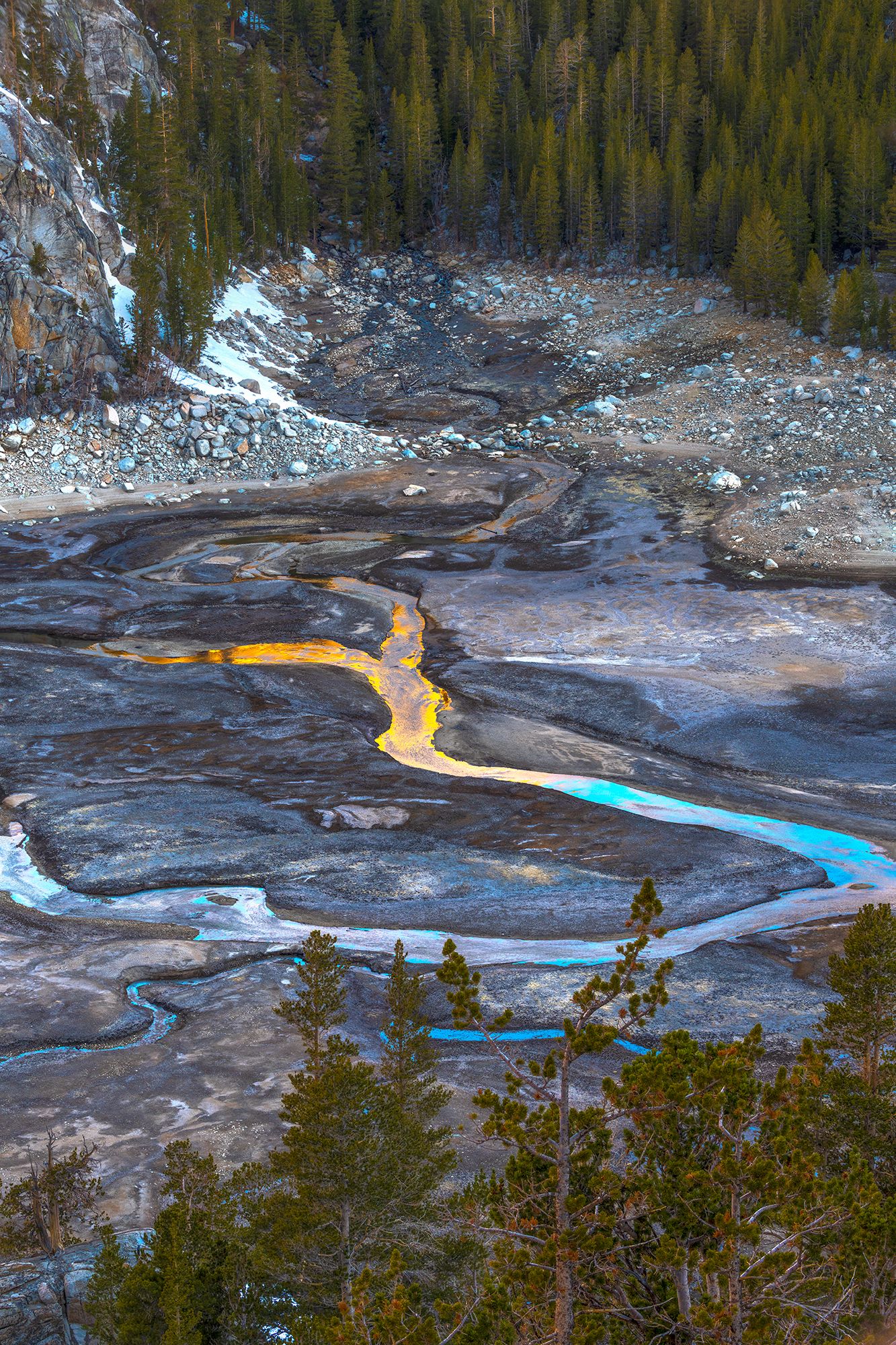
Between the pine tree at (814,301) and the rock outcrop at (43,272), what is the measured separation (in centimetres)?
3694

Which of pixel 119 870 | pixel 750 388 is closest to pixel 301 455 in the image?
pixel 750 388

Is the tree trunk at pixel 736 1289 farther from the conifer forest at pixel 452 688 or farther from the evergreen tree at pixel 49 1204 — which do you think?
the evergreen tree at pixel 49 1204

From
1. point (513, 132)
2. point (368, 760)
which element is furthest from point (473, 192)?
point (368, 760)

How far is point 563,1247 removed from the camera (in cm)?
768

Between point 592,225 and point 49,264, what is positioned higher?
point 592,225

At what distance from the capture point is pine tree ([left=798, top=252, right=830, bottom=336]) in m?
62.1

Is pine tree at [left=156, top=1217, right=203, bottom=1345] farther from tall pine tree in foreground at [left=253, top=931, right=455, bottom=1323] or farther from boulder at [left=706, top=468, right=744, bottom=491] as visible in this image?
boulder at [left=706, top=468, right=744, bottom=491]

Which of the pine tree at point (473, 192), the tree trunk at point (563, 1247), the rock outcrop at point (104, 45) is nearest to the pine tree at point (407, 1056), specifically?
the tree trunk at point (563, 1247)

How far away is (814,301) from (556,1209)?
204 feet

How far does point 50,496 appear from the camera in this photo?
51.8 metres

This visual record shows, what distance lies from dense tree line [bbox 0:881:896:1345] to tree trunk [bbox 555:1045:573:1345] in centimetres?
2

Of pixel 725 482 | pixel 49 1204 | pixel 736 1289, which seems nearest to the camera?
pixel 736 1289

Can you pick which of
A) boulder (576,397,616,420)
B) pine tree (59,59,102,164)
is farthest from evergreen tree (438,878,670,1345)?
pine tree (59,59,102,164)

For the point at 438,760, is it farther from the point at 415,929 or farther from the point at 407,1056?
the point at 407,1056
